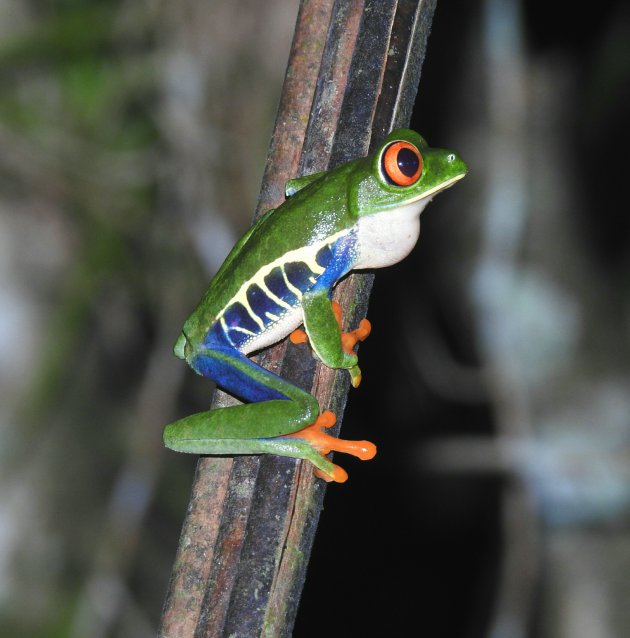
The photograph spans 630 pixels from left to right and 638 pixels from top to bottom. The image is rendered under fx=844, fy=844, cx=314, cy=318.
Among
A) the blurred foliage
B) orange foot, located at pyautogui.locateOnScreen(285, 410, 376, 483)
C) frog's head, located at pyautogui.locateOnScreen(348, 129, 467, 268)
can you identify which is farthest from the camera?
the blurred foliage

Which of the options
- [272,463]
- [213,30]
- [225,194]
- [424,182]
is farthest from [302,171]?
[213,30]

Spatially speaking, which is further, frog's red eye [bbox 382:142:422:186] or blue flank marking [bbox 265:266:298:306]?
blue flank marking [bbox 265:266:298:306]

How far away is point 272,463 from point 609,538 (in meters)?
2.79

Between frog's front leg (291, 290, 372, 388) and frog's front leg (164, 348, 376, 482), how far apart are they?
3.3 inches

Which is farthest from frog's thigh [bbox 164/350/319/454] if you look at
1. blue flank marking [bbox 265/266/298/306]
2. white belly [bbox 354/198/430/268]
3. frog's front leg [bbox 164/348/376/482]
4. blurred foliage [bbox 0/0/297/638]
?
blurred foliage [bbox 0/0/297/638]

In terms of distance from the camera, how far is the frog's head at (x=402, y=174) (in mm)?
1523

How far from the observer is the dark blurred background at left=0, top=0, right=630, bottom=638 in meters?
3.59

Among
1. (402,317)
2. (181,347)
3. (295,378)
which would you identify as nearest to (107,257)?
(402,317)

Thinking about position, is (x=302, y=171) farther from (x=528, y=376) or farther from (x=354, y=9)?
(x=528, y=376)

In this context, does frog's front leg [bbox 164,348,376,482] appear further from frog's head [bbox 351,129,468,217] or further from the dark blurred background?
the dark blurred background

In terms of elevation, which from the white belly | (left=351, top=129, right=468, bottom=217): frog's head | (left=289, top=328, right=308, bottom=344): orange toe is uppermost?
(left=351, top=129, right=468, bottom=217): frog's head

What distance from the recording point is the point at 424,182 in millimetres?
1593

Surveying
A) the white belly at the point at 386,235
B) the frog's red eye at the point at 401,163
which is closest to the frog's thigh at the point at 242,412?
the white belly at the point at 386,235

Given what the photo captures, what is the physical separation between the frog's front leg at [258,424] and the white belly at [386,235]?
291 mm
